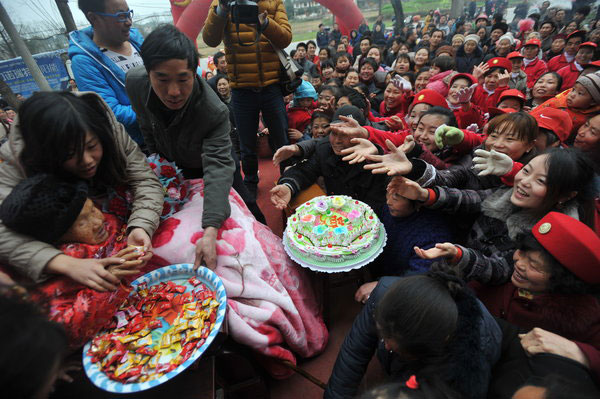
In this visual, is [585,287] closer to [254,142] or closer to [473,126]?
[473,126]

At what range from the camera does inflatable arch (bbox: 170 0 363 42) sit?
8.55m

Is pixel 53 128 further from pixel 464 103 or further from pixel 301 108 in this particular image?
pixel 464 103

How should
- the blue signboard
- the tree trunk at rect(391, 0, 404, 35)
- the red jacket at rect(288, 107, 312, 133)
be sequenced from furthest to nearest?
the tree trunk at rect(391, 0, 404, 35), the blue signboard, the red jacket at rect(288, 107, 312, 133)

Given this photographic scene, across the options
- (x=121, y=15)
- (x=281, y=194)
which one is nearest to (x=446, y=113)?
(x=281, y=194)

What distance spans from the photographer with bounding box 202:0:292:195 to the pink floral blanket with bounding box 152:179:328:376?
54.7 inches

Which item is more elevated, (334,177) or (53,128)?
(53,128)

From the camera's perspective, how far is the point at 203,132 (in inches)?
61.2

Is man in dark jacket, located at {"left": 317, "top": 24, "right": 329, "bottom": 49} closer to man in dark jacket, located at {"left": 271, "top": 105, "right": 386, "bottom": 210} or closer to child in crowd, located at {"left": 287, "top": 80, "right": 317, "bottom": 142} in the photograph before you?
child in crowd, located at {"left": 287, "top": 80, "right": 317, "bottom": 142}

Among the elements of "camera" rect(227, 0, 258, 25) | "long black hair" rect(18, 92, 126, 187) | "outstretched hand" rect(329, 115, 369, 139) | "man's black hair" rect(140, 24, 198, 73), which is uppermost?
"camera" rect(227, 0, 258, 25)

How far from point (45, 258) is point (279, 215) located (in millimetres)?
2376

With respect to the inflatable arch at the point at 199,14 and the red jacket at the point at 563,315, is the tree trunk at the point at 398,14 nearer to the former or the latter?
the inflatable arch at the point at 199,14

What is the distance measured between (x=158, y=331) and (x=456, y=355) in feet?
3.48

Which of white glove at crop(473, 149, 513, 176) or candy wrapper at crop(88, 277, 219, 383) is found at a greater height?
white glove at crop(473, 149, 513, 176)

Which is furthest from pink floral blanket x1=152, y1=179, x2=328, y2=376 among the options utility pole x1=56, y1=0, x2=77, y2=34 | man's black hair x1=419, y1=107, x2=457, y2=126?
utility pole x1=56, y1=0, x2=77, y2=34
